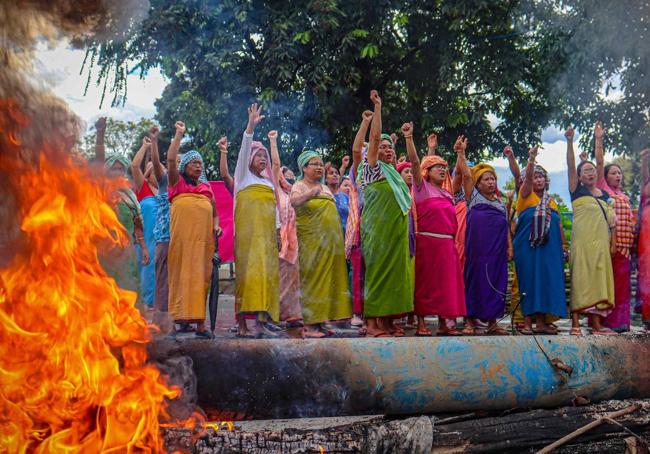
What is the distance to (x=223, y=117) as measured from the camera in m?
11.5

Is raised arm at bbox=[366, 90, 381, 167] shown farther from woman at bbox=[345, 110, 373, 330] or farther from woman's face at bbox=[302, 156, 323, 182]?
woman's face at bbox=[302, 156, 323, 182]

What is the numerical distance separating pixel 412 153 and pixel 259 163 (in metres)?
1.56

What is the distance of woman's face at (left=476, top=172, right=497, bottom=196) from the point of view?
771 cm

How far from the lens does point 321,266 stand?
23.3 feet

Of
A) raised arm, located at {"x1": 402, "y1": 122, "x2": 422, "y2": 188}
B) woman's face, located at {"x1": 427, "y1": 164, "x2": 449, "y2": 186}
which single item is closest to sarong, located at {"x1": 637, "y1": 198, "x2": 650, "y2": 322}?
woman's face, located at {"x1": 427, "y1": 164, "x2": 449, "y2": 186}

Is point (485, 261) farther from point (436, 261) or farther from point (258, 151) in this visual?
point (258, 151)

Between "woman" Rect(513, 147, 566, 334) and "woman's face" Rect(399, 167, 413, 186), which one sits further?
"woman's face" Rect(399, 167, 413, 186)

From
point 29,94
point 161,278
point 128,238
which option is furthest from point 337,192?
point 29,94

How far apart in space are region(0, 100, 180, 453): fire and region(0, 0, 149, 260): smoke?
0.07 ft

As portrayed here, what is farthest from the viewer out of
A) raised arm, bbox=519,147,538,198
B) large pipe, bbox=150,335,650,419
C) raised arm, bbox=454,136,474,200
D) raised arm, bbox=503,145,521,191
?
raised arm, bbox=503,145,521,191

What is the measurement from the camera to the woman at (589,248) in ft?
25.1

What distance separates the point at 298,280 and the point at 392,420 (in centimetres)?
304

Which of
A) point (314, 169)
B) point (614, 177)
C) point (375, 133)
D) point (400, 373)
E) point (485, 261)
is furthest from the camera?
point (614, 177)

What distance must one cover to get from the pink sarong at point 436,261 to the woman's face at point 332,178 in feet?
6.67
